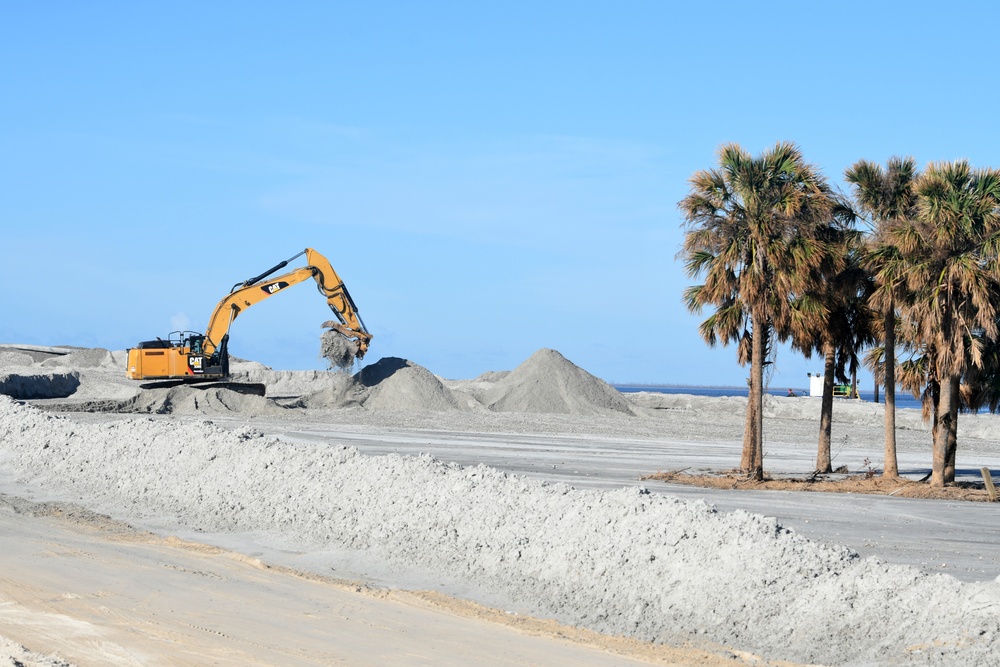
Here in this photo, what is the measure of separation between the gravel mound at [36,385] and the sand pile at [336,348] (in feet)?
59.0

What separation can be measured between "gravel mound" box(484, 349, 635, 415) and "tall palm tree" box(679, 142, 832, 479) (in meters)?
27.3

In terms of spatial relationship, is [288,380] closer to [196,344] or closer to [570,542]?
[196,344]

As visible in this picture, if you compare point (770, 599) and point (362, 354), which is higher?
point (362, 354)

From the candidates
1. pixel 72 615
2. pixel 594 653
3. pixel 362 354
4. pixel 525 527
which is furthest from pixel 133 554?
pixel 362 354

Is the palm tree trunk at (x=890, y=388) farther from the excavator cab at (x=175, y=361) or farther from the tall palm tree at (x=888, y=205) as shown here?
the excavator cab at (x=175, y=361)

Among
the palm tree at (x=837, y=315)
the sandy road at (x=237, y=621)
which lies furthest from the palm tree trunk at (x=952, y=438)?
the sandy road at (x=237, y=621)

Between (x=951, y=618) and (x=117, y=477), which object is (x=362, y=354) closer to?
(x=117, y=477)

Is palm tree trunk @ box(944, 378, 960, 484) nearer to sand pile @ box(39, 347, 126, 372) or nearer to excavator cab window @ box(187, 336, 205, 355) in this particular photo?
excavator cab window @ box(187, 336, 205, 355)

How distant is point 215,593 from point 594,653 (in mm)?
4384

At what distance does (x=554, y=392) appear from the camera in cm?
5384

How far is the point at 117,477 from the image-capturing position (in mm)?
20750

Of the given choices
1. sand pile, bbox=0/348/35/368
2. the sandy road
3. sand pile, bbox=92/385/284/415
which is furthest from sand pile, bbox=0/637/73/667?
sand pile, bbox=0/348/35/368

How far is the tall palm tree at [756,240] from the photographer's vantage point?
23969 millimetres

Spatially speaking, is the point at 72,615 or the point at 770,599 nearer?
the point at 72,615
